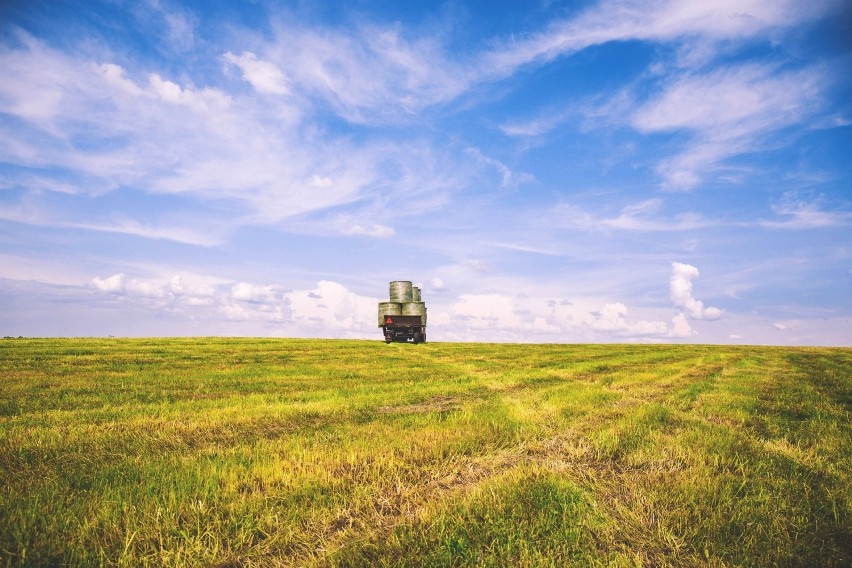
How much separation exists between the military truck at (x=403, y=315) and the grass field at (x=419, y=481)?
1081 inches

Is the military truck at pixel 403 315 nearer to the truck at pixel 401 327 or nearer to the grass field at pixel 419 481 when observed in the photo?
the truck at pixel 401 327

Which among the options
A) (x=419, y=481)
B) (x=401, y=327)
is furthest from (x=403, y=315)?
(x=419, y=481)

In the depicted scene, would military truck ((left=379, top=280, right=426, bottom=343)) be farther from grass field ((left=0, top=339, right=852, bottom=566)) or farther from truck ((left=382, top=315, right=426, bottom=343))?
grass field ((left=0, top=339, right=852, bottom=566))

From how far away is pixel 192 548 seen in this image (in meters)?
3.48

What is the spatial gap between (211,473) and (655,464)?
18.1ft

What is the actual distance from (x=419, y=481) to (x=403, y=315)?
3509 centimetres

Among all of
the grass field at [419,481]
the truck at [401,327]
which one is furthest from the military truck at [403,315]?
the grass field at [419,481]

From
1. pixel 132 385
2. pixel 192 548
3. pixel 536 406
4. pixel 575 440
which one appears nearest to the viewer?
pixel 192 548

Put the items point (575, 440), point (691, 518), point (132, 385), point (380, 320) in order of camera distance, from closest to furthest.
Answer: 1. point (691, 518)
2. point (575, 440)
3. point (132, 385)
4. point (380, 320)

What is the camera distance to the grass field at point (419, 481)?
11.4 ft

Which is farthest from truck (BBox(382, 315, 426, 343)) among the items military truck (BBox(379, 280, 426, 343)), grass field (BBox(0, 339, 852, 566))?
grass field (BBox(0, 339, 852, 566))

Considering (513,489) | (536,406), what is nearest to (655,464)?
(513,489)

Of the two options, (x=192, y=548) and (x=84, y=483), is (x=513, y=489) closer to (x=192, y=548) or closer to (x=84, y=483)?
(x=192, y=548)

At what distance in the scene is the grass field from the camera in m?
3.47
